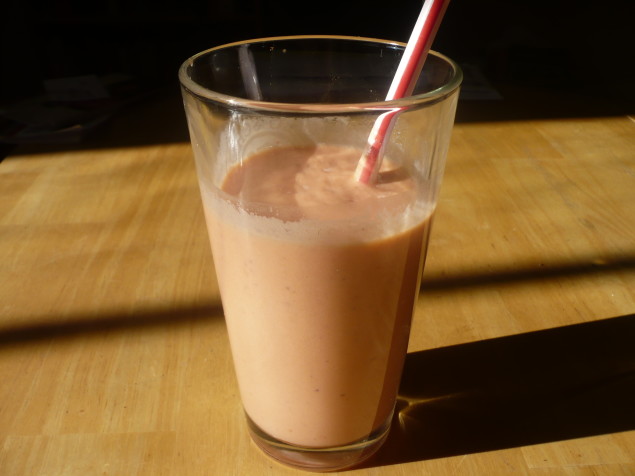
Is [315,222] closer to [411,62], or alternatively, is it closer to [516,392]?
[411,62]

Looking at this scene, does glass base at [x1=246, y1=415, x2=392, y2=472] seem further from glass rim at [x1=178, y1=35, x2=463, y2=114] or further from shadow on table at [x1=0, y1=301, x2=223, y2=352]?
glass rim at [x1=178, y1=35, x2=463, y2=114]

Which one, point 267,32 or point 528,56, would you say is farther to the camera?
point 267,32

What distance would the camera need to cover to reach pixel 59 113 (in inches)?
52.6

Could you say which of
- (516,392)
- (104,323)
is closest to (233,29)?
(104,323)

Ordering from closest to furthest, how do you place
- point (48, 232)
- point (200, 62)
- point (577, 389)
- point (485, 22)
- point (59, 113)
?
point (200, 62) → point (577, 389) → point (48, 232) → point (59, 113) → point (485, 22)

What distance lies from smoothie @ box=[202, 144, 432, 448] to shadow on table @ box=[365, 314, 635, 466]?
6cm

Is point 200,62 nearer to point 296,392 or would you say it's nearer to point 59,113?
point 296,392

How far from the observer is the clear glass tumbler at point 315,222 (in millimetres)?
444

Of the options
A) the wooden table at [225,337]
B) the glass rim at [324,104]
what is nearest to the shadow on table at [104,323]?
the wooden table at [225,337]

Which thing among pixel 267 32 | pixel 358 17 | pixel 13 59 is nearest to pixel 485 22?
pixel 358 17

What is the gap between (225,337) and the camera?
70 cm

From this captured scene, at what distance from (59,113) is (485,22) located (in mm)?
2224

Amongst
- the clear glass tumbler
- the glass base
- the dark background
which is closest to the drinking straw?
the clear glass tumbler

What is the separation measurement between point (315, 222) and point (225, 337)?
30 centimetres
